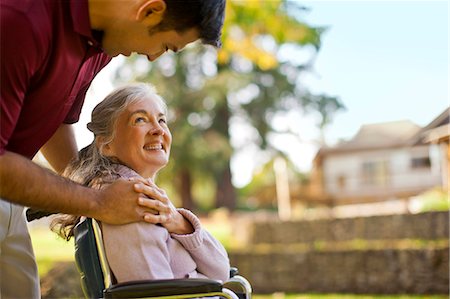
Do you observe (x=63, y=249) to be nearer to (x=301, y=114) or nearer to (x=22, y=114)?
(x=301, y=114)

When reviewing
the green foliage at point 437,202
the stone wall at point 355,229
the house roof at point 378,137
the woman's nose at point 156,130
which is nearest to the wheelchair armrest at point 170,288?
the woman's nose at point 156,130

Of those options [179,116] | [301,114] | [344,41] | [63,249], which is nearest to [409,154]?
[301,114]

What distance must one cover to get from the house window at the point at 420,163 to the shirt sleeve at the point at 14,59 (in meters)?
21.4

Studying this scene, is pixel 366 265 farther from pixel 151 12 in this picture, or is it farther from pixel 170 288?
pixel 151 12

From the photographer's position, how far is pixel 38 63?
1.60 m

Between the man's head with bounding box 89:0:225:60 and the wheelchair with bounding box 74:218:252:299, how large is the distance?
46 cm

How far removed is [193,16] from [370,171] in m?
24.5

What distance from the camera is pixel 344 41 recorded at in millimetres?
14289

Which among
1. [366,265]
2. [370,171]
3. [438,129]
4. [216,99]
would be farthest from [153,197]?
[370,171]

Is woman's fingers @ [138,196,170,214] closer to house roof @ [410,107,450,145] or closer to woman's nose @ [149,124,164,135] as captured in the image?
woman's nose @ [149,124,164,135]

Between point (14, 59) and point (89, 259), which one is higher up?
point (14, 59)

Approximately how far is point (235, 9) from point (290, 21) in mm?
1027

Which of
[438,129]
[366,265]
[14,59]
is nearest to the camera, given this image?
[14,59]

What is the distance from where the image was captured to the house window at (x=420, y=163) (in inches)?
885
